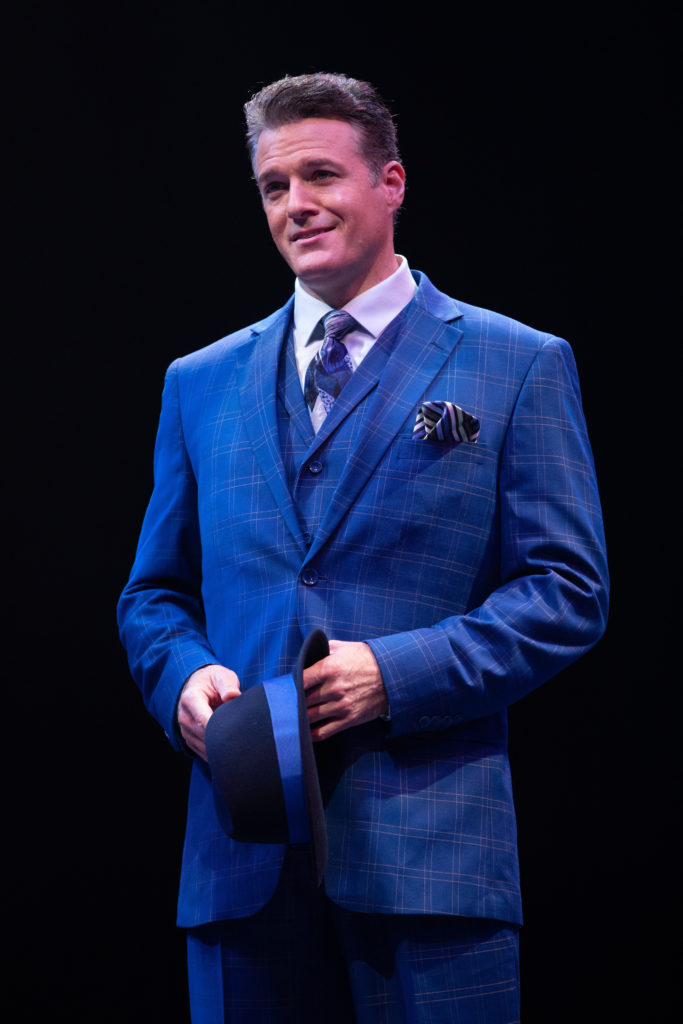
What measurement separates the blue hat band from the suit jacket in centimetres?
16

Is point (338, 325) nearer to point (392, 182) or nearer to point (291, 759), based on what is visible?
point (392, 182)

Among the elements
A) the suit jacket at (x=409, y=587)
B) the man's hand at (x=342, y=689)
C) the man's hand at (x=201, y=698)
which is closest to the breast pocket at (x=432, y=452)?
the suit jacket at (x=409, y=587)

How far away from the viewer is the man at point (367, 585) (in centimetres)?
158

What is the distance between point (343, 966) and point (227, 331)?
1.65 m

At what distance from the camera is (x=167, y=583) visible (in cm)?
193

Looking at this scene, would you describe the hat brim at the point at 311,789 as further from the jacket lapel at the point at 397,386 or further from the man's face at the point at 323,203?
the man's face at the point at 323,203

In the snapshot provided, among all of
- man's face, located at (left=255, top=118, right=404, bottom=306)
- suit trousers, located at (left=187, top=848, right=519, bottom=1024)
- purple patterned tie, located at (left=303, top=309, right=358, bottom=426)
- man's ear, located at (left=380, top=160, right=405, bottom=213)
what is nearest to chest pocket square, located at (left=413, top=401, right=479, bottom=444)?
purple patterned tie, located at (left=303, top=309, right=358, bottom=426)

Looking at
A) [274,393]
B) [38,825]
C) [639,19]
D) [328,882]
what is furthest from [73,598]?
[639,19]

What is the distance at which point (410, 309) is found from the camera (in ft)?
6.06

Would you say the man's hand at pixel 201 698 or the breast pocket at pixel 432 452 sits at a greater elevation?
the breast pocket at pixel 432 452

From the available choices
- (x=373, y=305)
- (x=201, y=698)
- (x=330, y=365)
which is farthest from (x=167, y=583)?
(x=373, y=305)

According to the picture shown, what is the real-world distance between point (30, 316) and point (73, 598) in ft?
2.18

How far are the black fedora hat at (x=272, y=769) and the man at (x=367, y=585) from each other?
89mm

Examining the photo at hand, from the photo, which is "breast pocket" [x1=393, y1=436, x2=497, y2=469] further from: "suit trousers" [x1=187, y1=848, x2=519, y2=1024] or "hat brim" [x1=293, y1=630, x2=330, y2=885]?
"suit trousers" [x1=187, y1=848, x2=519, y2=1024]
